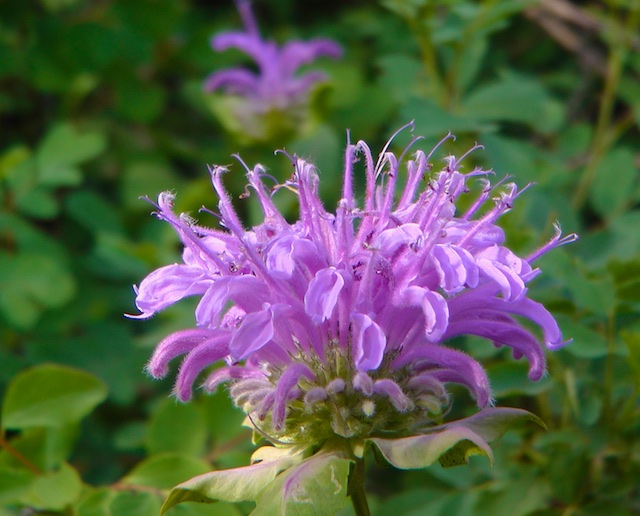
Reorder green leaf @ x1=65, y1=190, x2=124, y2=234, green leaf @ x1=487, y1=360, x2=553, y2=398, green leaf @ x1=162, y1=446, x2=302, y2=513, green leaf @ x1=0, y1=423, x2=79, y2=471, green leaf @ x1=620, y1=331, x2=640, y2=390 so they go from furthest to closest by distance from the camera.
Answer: green leaf @ x1=65, y1=190, x2=124, y2=234 < green leaf @ x1=0, y1=423, x2=79, y2=471 < green leaf @ x1=487, y1=360, x2=553, y2=398 < green leaf @ x1=620, y1=331, x2=640, y2=390 < green leaf @ x1=162, y1=446, x2=302, y2=513

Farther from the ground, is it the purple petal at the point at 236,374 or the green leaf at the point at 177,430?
the purple petal at the point at 236,374

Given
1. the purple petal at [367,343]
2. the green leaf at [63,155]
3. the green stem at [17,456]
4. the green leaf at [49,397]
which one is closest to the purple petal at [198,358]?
the purple petal at [367,343]

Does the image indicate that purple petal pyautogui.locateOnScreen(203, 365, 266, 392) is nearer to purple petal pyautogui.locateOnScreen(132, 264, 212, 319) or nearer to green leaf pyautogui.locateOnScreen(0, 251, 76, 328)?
purple petal pyautogui.locateOnScreen(132, 264, 212, 319)

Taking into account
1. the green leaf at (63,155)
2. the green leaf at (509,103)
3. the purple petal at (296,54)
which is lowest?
the green leaf at (63,155)

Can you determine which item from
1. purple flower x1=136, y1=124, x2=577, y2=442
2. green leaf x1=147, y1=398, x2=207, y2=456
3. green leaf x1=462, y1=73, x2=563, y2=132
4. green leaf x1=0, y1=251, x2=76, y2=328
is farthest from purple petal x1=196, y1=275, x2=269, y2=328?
Result: green leaf x1=0, y1=251, x2=76, y2=328

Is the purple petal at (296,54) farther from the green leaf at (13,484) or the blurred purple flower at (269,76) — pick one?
the green leaf at (13,484)

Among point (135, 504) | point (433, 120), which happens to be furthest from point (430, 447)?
point (433, 120)

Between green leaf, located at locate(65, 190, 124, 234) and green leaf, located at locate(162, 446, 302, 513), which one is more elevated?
green leaf, located at locate(162, 446, 302, 513)

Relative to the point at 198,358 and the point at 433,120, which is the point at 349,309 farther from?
the point at 433,120
